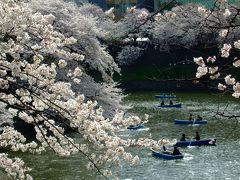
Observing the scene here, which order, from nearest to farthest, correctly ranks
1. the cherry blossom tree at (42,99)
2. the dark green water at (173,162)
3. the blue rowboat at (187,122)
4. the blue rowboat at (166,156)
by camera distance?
the cherry blossom tree at (42,99), the dark green water at (173,162), the blue rowboat at (166,156), the blue rowboat at (187,122)

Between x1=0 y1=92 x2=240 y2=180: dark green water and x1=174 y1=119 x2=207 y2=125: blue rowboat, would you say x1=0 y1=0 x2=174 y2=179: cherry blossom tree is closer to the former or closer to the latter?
x1=0 y1=92 x2=240 y2=180: dark green water

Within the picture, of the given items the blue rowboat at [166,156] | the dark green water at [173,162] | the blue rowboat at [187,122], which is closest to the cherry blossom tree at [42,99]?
the dark green water at [173,162]

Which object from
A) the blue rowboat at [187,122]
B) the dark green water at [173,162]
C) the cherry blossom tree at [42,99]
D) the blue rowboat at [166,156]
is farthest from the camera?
the blue rowboat at [187,122]

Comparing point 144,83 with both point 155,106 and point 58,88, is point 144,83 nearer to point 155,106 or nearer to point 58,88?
point 155,106

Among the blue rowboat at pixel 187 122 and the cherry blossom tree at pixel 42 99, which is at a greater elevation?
the cherry blossom tree at pixel 42 99

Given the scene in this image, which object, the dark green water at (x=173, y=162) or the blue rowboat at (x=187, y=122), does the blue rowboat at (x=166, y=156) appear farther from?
the blue rowboat at (x=187, y=122)

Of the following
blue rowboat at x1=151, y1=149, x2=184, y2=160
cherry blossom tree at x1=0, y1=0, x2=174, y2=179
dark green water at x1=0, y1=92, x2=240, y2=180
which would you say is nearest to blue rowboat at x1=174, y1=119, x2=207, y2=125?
dark green water at x1=0, y1=92, x2=240, y2=180

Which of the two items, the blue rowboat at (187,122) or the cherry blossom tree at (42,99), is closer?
the cherry blossom tree at (42,99)

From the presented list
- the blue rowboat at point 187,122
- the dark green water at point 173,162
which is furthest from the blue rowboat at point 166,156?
the blue rowboat at point 187,122

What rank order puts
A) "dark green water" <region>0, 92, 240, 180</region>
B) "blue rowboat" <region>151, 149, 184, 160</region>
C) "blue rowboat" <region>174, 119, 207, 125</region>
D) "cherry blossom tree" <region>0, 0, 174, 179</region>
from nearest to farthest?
"cherry blossom tree" <region>0, 0, 174, 179</region> → "dark green water" <region>0, 92, 240, 180</region> → "blue rowboat" <region>151, 149, 184, 160</region> → "blue rowboat" <region>174, 119, 207, 125</region>

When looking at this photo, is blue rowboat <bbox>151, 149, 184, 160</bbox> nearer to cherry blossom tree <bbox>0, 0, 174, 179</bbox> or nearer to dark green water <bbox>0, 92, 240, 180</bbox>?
dark green water <bbox>0, 92, 240, 180</bbox>

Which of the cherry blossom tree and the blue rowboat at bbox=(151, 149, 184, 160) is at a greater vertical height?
the cherry blossom tree

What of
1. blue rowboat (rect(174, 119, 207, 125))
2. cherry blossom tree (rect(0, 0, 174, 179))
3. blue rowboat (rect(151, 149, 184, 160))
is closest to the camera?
cherry blossom tree (rect(0, 0, 174, 179))

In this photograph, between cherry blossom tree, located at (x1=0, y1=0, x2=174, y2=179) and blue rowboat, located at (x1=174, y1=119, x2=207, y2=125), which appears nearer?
cherry blossom tree, located at (x1=0, y1=0, x2=174, y2=179)
